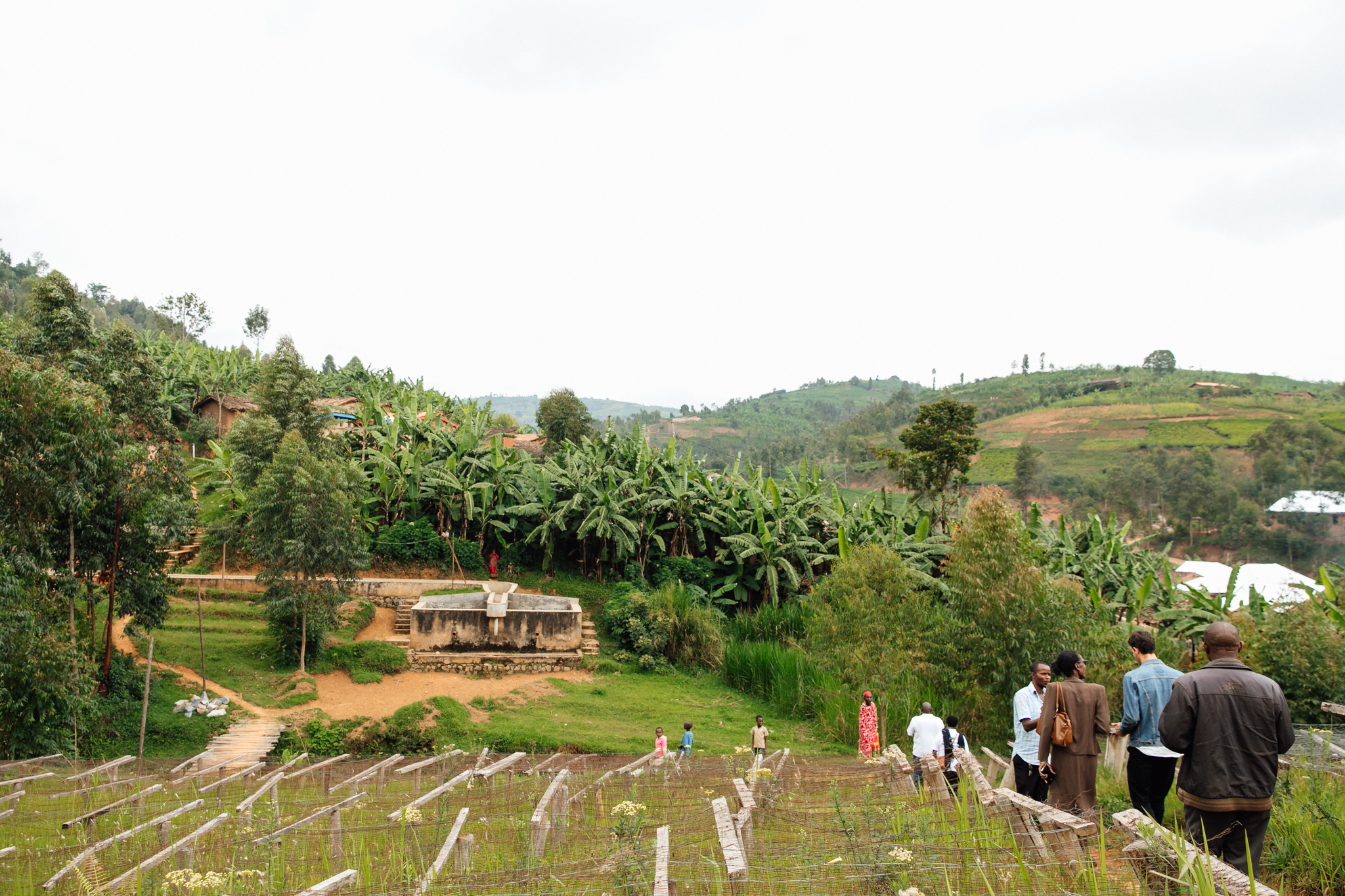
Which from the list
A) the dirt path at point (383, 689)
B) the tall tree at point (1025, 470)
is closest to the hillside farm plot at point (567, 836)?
the dirt path at point (383, 689)

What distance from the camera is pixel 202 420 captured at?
2622cm

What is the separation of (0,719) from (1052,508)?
53.9 metres

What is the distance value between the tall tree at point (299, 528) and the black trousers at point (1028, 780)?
431 inches

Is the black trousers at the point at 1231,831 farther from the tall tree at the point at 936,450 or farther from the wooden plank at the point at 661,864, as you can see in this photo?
the tall tree at the point at 936,450

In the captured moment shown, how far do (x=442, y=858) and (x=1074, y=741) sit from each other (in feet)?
11.6

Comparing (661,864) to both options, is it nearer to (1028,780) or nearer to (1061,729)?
(1061,729)

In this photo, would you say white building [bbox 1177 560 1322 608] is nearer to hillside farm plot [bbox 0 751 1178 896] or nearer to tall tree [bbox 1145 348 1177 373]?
hillside farm plot [bbox 0 751 1178 896]

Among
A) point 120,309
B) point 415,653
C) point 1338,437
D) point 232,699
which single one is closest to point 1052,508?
point 1338,437

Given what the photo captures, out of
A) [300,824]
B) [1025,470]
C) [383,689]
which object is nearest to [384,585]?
[383,689]

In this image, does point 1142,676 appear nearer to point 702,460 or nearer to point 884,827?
point 884,827

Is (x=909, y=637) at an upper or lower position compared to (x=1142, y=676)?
lower

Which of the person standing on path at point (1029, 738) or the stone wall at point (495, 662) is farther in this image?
the stone wall at point (495, 662)

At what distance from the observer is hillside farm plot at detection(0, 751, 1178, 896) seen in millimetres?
→ 2918

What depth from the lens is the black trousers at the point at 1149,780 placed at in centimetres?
414
